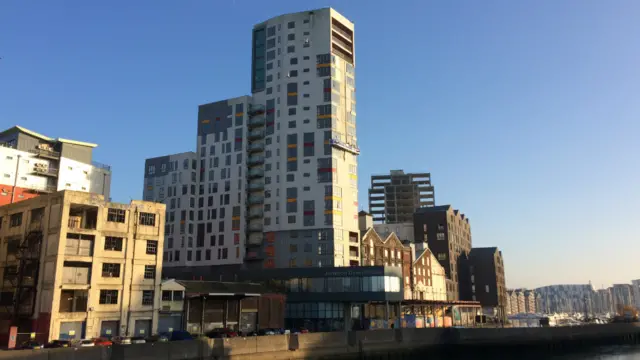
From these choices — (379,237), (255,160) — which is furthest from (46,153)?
(379,237)

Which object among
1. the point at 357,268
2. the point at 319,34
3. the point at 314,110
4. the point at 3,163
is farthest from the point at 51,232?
the point at 319,34

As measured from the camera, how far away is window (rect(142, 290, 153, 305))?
3219 inches

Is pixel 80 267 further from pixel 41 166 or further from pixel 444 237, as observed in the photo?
pixel 444 237

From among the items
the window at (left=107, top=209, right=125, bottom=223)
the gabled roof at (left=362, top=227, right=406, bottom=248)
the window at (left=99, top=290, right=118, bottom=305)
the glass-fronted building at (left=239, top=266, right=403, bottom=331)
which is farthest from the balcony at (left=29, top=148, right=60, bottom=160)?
the gabled roof at (left=362, top=227, right=406, bottom=248)

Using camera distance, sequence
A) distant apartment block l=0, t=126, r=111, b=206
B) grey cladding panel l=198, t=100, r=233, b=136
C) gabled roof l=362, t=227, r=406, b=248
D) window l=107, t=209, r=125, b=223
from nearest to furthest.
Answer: window l=107, t=209, r=125, b=223
distant apartment block l=0, t=126, r=111, b=206
gabled roof l=362, t=227, r=406, b=248
grey cladding panel l=198, t=100, r=233, b=136

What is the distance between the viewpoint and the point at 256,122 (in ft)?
503

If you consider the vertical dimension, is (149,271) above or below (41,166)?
below

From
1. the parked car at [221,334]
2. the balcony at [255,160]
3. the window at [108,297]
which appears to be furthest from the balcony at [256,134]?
the window at [108,297]

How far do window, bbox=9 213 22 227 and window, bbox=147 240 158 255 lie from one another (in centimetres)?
2047

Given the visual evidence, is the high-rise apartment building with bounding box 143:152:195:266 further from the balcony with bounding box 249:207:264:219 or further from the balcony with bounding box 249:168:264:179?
the balcony with bounding box 249:168:264:179

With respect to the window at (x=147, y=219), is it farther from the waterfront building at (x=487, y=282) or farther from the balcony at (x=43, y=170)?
the waterfront building at (x=487, y=282)

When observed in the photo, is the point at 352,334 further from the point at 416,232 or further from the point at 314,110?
the point at 416,232

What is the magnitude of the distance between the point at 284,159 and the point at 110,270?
2867 inches

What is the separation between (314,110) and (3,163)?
249 feet
